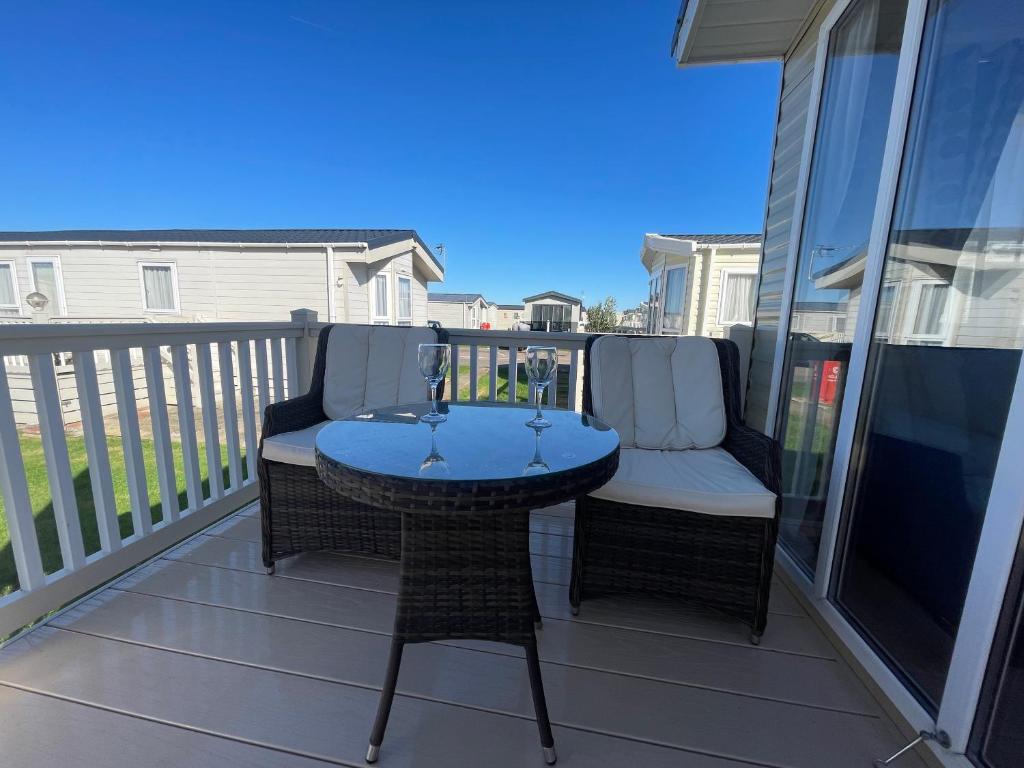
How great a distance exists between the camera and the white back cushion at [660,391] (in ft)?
6.68

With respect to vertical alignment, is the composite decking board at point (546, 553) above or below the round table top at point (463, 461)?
below

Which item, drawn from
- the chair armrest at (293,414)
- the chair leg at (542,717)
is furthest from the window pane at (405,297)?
the chair leg at (542,717)

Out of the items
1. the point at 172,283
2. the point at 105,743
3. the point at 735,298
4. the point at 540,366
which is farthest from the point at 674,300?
the point at 172,283

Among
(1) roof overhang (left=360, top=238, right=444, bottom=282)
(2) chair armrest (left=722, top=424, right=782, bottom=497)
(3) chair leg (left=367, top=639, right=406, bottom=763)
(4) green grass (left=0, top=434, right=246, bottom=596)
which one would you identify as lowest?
(4) green grass (left=0, top=434, right=246, bottom=596)

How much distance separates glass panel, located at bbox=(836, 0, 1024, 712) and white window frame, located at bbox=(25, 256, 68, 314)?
13207 mm

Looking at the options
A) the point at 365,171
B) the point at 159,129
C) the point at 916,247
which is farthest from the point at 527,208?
the point at 916,247

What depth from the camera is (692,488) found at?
1493 mm

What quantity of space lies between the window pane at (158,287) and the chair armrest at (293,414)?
9030mm

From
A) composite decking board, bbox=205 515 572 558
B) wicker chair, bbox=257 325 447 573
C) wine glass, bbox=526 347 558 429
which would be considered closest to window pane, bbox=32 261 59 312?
composite decking board, bbox=205 515 572 558

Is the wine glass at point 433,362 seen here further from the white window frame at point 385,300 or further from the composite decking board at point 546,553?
the white window frame at point 385,300

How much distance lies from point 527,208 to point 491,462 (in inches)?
620

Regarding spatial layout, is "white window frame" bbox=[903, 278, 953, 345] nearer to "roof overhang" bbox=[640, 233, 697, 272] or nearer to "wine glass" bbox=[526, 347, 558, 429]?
"wine glass" bbox=[526, 347, 558, 429]

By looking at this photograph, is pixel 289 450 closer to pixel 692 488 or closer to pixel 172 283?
pixel 692 488

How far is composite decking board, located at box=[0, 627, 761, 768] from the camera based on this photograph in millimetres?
1094
